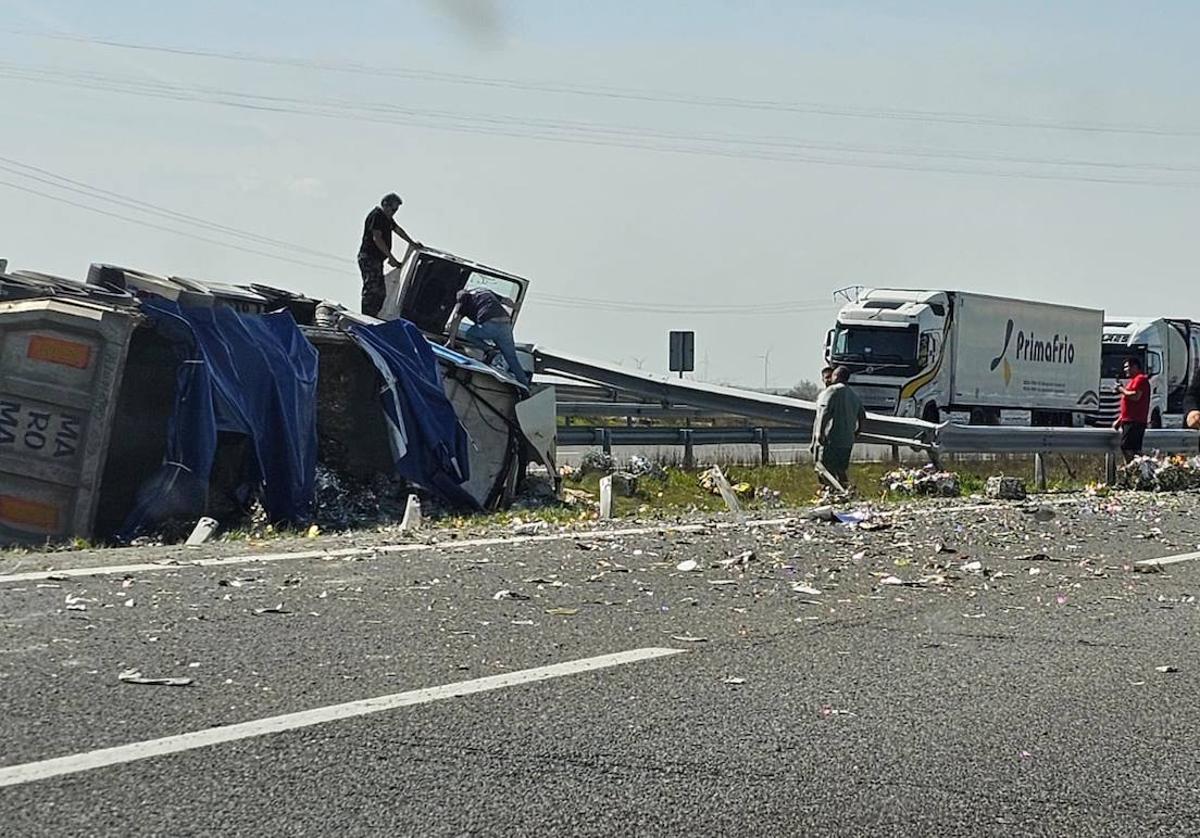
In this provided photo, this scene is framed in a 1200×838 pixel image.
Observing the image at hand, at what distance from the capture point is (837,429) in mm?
15953

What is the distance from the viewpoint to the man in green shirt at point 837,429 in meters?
16.0

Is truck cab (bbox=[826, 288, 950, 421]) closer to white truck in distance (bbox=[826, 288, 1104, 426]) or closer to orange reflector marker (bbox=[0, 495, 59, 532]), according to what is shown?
white truck in distance (bbox=[826, 288, 1104, 426])

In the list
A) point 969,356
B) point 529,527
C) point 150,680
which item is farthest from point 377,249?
point 969,356

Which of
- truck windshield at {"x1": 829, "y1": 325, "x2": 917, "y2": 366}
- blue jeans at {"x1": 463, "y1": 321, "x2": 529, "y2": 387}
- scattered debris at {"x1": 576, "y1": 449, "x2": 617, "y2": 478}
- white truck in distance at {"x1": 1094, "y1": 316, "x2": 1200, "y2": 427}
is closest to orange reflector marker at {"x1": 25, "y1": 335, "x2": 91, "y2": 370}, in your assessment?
blue jeans at {"x1": 463, "y1": 321, "x2": 529, "y2": 387}

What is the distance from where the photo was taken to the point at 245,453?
1227cm

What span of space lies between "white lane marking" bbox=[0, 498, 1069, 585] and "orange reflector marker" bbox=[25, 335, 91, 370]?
3.31 metres

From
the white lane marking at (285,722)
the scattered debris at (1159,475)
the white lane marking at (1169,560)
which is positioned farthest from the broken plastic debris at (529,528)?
the scattered debris at (1159,475)

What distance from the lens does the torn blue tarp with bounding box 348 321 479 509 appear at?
13656 mm

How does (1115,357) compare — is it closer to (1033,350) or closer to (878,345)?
(1033,350)

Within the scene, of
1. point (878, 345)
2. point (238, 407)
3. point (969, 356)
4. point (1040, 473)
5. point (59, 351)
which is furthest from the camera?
point (969, 356)

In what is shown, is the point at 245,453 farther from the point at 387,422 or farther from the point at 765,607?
the point at 765,607

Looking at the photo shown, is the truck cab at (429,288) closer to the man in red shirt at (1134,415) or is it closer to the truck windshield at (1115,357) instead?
the man in red shirt at (1134,415)

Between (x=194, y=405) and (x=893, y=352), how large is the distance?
22.2 m

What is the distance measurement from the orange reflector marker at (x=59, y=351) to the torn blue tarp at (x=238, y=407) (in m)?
0.73
